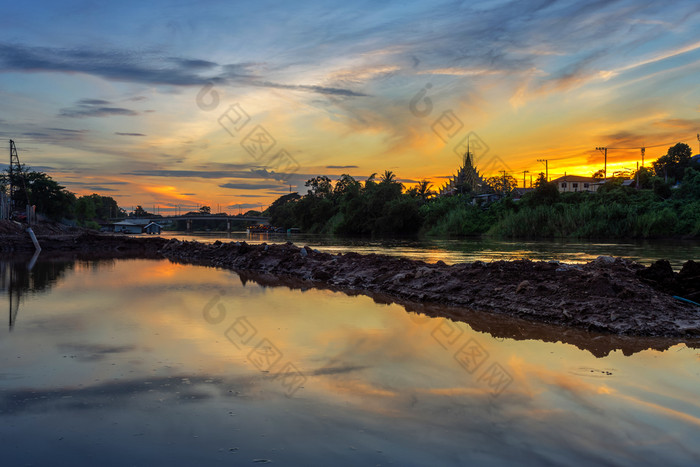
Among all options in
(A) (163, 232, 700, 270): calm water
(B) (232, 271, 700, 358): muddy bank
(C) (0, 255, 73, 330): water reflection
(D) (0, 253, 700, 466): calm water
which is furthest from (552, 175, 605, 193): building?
(D) (0, 253, 700, 466): calm water

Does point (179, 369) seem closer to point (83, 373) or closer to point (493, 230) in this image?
point (83, 373)

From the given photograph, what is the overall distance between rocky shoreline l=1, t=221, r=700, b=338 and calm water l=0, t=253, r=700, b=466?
0.78m

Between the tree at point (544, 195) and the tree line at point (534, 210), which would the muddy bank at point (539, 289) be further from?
the tree at point (544, 195)

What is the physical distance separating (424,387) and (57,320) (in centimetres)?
654

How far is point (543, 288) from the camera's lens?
9.59 metres

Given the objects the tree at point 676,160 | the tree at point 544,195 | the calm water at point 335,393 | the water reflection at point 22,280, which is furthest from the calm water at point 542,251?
the tree at point 676,160

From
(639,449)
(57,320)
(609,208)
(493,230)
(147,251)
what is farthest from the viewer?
(493,230)

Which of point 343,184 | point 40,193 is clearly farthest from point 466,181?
point 40,193

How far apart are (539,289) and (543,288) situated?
85mm

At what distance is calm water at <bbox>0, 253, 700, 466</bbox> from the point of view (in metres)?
3.57

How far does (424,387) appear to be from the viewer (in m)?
4.97

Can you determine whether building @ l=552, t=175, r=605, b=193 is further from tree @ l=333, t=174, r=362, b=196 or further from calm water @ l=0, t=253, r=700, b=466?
calm water @ l=0, t=253, r=700, b=466

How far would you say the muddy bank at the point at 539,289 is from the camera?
7.95m

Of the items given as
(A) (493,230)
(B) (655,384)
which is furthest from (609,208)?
(B) (655,384)
